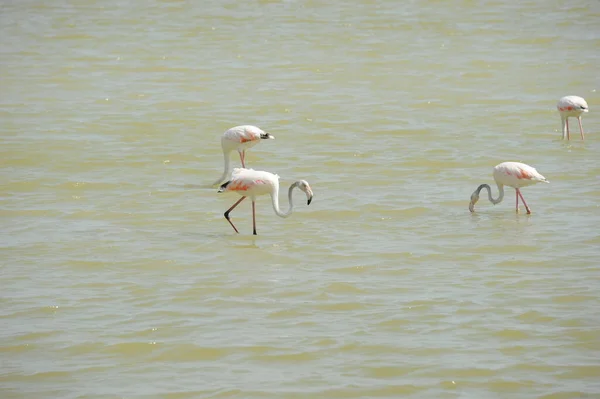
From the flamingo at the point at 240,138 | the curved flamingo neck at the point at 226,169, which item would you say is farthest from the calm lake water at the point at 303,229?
the flamingo at the point at 240,138

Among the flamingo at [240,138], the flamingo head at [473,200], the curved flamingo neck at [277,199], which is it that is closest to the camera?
the curved flamingo neck at [277,199]

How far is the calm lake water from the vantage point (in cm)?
728

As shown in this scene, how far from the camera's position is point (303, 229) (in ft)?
35.4

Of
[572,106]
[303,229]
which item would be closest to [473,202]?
[303,229]

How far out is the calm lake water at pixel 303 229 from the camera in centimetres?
728

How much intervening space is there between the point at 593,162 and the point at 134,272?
→ 652 centimetres

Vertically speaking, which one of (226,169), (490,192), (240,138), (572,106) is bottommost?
(490,192)

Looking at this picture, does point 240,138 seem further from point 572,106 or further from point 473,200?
point 572,106

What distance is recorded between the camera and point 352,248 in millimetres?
10062

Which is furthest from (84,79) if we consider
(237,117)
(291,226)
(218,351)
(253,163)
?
(218,351)

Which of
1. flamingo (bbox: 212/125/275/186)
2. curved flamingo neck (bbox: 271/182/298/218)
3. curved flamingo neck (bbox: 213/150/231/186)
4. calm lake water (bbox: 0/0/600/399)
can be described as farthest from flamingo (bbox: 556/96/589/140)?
curved flamingo neck (bbox: 271/182/298/218)

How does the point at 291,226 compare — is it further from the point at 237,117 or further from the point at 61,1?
the point at 61,1

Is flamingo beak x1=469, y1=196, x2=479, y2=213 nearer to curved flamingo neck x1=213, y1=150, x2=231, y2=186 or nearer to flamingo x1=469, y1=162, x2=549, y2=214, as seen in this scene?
flamingo x1=469, y1=162, x2=549, y2=214

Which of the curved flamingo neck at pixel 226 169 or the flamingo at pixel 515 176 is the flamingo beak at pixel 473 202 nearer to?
the flamingo at pixel 515 176
